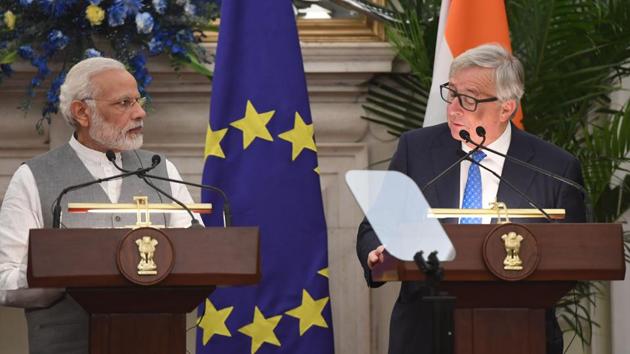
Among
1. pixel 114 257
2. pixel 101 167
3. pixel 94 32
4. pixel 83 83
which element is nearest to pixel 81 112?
pixel 83 83

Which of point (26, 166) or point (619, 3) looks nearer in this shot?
point (26, 166)

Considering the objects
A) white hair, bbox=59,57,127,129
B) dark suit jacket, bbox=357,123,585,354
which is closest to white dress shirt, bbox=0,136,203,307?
white hair, bbox=59,57,127,129

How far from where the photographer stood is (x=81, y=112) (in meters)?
4.59

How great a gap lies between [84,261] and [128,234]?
14 centimetres

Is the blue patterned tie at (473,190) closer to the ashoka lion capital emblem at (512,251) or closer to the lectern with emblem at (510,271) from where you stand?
the lectern with emblem at (510,271)

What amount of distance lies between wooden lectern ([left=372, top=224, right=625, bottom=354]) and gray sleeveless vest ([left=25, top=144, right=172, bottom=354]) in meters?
1.12

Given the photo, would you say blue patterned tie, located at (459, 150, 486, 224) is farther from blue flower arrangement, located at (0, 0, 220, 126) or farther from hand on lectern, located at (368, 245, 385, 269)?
blue flower arrangement, located at (0, 0, 220, 126)

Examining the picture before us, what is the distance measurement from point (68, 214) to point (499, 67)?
148 cm

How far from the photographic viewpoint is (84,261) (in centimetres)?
363

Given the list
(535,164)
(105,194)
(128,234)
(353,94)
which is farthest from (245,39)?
(128,234)

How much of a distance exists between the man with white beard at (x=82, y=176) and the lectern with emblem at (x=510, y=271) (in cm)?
111

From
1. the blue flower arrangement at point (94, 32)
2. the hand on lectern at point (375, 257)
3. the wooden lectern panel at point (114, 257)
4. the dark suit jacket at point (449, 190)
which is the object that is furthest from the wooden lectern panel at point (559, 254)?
the blue flower arrangement at point (94, 32)

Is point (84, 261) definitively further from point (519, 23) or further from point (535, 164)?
point (519, 23)

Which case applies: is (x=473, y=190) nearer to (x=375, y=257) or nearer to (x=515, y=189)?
(x=515, y=189)
